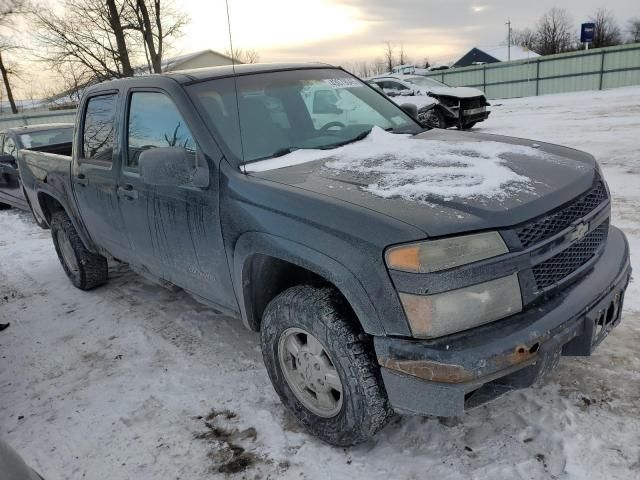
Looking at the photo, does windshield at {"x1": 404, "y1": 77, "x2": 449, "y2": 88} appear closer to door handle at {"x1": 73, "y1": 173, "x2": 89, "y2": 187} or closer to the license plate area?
the license plate area

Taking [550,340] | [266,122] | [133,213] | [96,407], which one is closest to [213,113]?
[266,122]

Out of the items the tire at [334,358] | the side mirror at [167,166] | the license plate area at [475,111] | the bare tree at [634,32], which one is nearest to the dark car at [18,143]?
the side mirror at [167,166]

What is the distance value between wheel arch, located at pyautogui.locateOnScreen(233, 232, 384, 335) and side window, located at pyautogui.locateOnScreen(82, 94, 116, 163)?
5.71ft

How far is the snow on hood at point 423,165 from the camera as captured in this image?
88.7 inches

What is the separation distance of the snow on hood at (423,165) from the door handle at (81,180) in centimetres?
204

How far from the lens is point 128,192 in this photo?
11.6 feet

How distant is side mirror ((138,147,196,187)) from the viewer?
109 inches

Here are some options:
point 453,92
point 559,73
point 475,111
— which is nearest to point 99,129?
point 453,92

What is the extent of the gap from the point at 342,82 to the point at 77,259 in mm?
3037

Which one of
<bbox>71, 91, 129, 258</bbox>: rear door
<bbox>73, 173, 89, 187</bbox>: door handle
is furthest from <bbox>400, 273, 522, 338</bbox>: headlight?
<bbox>73, 173, 89, 187</bbox>: door handle

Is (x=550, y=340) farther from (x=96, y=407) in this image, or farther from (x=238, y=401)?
(x=96, y=407)

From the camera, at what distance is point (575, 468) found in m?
2.24

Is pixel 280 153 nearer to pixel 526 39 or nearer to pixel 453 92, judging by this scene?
pixel 453 92

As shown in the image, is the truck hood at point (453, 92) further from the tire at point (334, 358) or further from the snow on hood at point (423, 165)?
the tire at point (334, 358)
